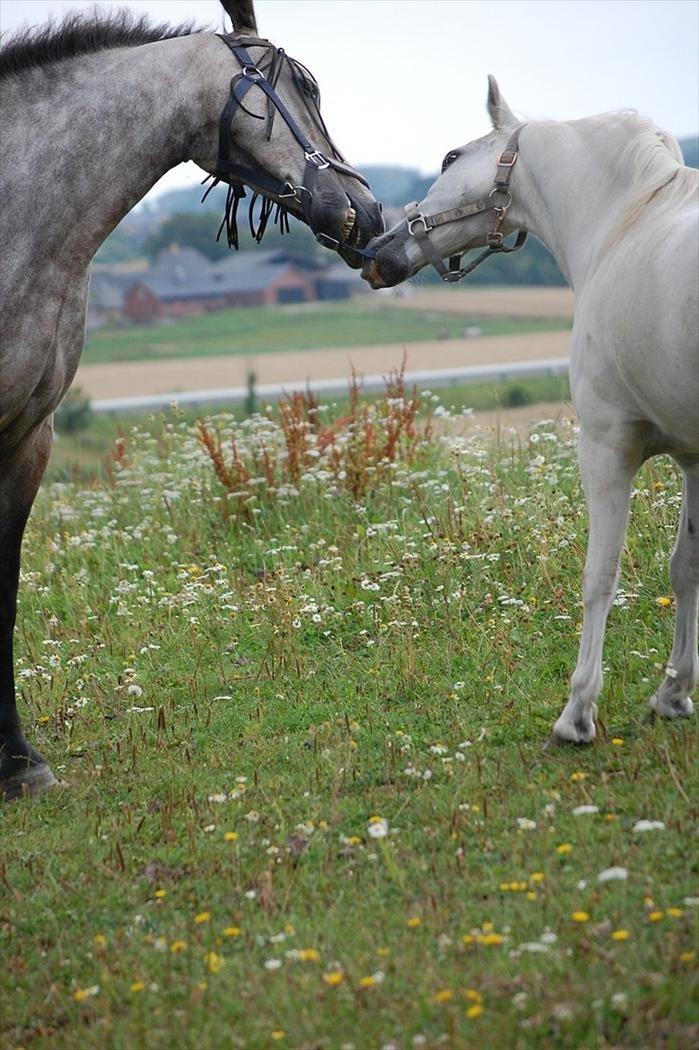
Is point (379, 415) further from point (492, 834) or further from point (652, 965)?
point (652, 965)

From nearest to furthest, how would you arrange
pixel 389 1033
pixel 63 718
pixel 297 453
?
pixel 389 1033 < pixel 63 718 < pixel 297 453

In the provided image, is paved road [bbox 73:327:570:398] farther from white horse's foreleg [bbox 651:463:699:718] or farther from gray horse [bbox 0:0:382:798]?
white horse's foreleg [bbox 651:463:699:718]

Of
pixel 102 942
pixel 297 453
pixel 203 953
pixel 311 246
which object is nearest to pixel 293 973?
pixel 203 953

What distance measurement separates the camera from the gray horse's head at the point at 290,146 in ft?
15.9

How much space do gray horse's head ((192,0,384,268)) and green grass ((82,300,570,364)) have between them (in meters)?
72.7

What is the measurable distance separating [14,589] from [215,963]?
2.35 m

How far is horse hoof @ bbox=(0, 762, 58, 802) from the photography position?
5.16 metres

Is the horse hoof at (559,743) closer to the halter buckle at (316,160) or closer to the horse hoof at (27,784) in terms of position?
the horse hoof at (27,784)

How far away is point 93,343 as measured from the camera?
304ft

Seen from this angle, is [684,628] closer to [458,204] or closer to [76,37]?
[458,204]

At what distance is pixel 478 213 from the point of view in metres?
4.99

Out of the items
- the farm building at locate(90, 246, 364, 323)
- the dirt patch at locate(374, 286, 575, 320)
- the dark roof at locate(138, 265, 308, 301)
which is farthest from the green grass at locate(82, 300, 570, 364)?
the dark roof at locate(138, 265, 308, 301)

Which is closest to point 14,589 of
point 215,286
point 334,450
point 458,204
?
point 458,204

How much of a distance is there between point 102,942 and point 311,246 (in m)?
124
